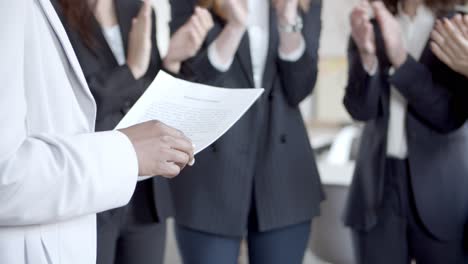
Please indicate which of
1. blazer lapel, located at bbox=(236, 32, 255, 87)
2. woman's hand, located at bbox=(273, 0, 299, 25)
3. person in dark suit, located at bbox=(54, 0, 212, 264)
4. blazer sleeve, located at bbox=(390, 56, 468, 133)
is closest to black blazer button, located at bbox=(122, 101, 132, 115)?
person in dark suit, located at bbox=(54, 0, 212, 264)

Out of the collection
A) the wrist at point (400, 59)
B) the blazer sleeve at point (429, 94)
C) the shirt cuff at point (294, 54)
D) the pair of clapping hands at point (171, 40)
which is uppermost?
the pair of clapping hands at point (171, 40)

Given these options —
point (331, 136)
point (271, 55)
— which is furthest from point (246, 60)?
point (331, 136)

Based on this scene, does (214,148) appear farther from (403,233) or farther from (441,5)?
(441,5)

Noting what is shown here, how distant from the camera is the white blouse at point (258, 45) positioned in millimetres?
1560

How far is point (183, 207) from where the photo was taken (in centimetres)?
159

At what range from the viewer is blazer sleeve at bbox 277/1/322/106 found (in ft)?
5.14

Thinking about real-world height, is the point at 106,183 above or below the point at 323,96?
above

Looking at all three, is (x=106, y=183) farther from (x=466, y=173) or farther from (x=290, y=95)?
(x=466, y=173)

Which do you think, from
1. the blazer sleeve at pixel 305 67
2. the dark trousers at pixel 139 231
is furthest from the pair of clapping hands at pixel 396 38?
the dark trousers at pixel 139 231

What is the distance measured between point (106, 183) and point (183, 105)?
1.06ft

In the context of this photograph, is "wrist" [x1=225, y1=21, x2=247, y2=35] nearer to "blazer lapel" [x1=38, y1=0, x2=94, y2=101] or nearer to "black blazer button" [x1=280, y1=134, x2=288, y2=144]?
"black blazer button" [x1=280, y1=134, x2=288, y2=144]

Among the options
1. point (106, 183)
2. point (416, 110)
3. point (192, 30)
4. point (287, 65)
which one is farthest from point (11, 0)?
point (416, 110)

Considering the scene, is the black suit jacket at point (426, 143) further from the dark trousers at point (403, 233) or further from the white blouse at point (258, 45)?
the white blouse at point (258, 45)

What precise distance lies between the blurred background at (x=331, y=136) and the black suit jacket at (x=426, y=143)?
2.30 ft
